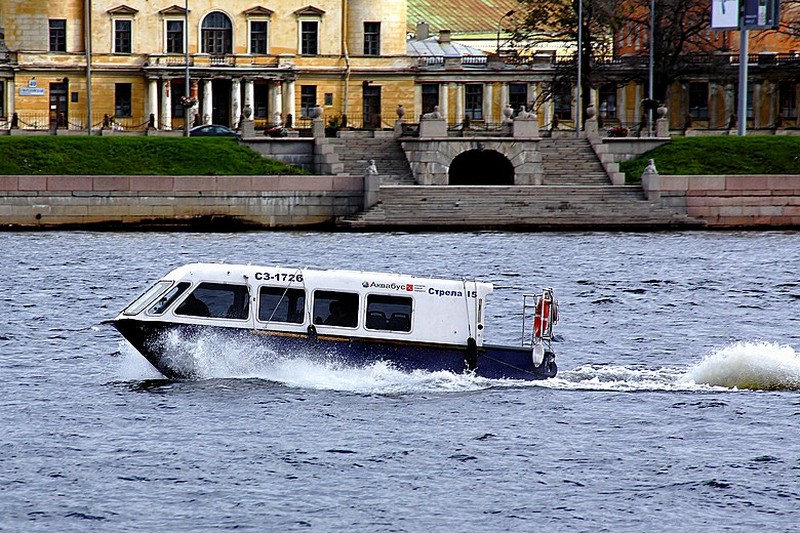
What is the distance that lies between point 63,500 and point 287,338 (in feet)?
25.3

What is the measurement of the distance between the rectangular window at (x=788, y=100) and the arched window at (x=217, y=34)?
119ft

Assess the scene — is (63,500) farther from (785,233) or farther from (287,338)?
(785,233)

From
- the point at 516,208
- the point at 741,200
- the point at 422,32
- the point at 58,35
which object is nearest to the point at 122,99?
the point at 58,35

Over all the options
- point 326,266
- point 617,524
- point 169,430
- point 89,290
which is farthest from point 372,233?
point 617,524

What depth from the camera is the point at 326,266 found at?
180 feet

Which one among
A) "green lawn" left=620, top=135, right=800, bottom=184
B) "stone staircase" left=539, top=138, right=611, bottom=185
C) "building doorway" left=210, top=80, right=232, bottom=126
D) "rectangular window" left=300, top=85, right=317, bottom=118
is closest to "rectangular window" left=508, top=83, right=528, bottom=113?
"rectangular window" left=300, top=85, right=317, bottom=118

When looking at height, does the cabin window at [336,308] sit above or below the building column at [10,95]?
below

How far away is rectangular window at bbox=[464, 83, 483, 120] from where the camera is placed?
110 meters

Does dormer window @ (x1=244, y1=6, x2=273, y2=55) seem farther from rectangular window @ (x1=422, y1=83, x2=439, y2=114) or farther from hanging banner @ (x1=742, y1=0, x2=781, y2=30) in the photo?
hanging banner @ (x1=742, y1=0, x2=781, y2=30)

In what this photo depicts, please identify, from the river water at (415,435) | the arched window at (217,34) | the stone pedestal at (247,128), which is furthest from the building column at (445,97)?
the river water at (415,435)

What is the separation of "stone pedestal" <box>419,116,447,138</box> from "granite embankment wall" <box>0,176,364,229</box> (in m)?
10.2

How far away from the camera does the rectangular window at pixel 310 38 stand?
106 m

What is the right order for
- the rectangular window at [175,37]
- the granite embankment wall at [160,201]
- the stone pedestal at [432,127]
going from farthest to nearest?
the rectangular window at [175,37] < the stone pedestal at [432,127] < the granite embankment wall at [160,201]

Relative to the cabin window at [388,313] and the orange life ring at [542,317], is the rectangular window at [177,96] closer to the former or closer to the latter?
the cabin window at [388,313]
